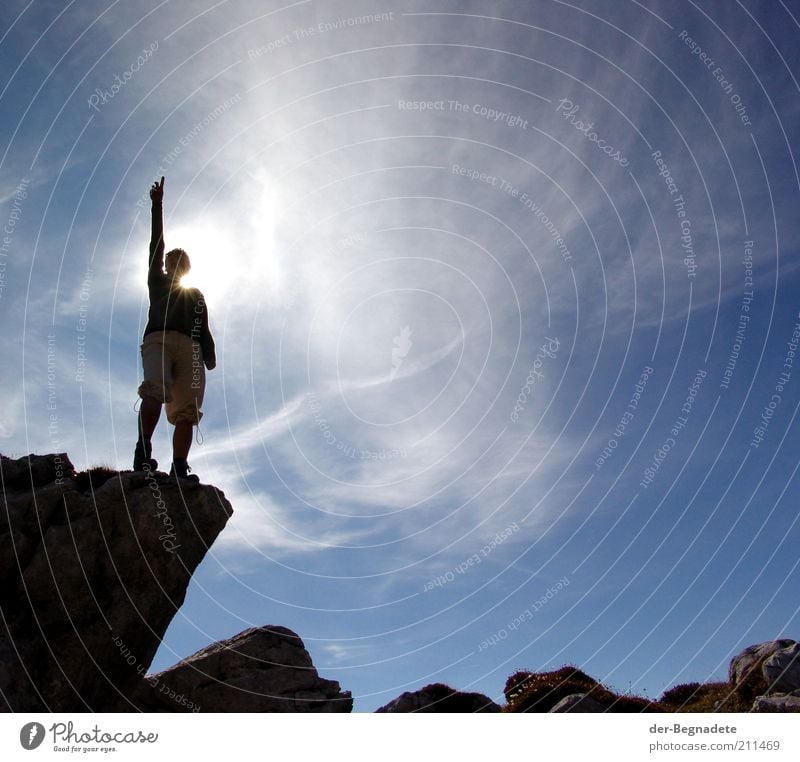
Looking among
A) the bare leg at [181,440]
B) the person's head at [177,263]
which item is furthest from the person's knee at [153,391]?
the person's head at [177,263]

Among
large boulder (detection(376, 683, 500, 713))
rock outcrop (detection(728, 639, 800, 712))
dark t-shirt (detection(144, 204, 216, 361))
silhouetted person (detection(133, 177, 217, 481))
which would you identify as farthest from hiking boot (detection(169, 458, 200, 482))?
rock outcrop (detection(728, 639, 800, 712))

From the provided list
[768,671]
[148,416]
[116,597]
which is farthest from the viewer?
[768,671]

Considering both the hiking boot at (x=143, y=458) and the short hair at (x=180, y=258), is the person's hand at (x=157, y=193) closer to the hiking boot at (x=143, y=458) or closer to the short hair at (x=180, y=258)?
the short hair at (x=180, y=258)

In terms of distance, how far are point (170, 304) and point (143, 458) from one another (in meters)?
3.76

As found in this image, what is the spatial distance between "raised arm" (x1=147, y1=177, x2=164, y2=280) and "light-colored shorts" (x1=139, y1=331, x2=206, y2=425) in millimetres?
1867

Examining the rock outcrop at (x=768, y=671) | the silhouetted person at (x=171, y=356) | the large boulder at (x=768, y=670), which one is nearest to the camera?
the silhouetted person at (x=171, y=356)

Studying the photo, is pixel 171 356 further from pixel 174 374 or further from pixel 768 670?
pixel 768 670

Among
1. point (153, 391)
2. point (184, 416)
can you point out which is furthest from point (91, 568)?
point (153, 391)

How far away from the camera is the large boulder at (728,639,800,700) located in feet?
57.5

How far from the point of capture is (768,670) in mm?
18094

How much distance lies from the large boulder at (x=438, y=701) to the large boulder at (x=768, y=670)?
781 centimetres

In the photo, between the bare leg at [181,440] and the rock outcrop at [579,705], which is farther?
the rock outcrop at [579,705]

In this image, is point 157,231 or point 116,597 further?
point 157,231

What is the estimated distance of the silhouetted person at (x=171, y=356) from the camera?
48.6 ft
